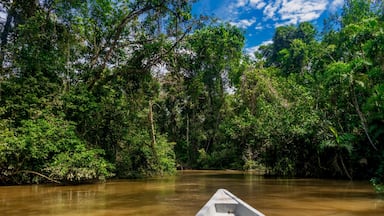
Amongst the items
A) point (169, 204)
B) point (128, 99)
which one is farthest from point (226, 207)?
point (128, 99)

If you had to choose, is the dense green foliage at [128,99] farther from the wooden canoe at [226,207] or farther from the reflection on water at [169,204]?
the wooden canoe at [226,207]

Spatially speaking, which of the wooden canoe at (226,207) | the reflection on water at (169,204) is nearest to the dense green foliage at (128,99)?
the reflection on water at (169,204)

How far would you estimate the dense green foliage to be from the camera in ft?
44.5

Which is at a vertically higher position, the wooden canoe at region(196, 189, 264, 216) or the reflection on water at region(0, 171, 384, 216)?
the wooden canoe at region(196, 189, 264, 216)

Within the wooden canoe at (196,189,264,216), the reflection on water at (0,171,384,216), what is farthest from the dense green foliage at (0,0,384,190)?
the wooden canoe at (196,189,264,216)

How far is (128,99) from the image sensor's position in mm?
17688

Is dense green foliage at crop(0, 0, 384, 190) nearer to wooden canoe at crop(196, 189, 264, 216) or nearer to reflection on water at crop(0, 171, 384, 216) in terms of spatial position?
reflection on water at crop(0, 171, 384, 216)

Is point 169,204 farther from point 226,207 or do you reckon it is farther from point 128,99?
point 128,99

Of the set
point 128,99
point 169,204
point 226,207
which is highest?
point 128,99

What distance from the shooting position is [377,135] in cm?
1404

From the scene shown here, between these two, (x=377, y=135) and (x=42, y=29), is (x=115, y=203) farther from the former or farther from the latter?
(x=377, y=135)

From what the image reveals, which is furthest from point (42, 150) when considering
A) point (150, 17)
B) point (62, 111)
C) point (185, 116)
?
point (185, 116)

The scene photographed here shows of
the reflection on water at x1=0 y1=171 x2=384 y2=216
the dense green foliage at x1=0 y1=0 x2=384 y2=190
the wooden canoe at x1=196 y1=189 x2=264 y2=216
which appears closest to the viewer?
the wooden canoe at x1=196 y1=189 x2=264 y2=216

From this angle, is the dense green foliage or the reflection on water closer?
the reflection on water
